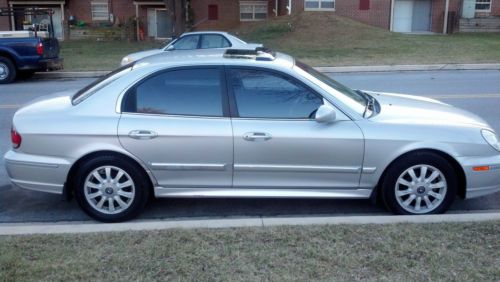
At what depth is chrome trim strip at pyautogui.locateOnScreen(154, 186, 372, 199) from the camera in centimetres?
507

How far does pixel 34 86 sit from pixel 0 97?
86.1 inches

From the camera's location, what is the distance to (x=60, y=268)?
3693 mm

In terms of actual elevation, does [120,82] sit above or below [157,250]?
above

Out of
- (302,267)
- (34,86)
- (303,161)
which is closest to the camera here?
(302,267)

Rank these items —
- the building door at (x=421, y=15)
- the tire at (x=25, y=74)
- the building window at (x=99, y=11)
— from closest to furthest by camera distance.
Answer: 1. the tire at (x=25, y=74)
2. the building door at (x=421, y=15)
3. the building window at (x=99, y=11)

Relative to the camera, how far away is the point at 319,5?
30609 millimetres

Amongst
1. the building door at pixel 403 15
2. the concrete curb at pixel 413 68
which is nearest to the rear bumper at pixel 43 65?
the concrete curb at pixel 413 68

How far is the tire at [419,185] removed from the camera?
4961 millimetres

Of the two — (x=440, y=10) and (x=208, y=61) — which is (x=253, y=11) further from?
(x=208, y=61)

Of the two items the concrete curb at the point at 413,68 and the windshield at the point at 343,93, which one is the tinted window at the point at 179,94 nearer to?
the windshield at the point at 343,93

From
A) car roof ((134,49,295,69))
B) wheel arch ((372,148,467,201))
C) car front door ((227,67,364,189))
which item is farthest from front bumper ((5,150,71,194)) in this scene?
wheel arch ((372,148,467,201))

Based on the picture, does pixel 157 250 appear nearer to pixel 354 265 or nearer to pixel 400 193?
pixel 354 265

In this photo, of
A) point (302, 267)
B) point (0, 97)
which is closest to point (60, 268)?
point (302, 267)

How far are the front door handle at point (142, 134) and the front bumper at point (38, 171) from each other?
622 mm
